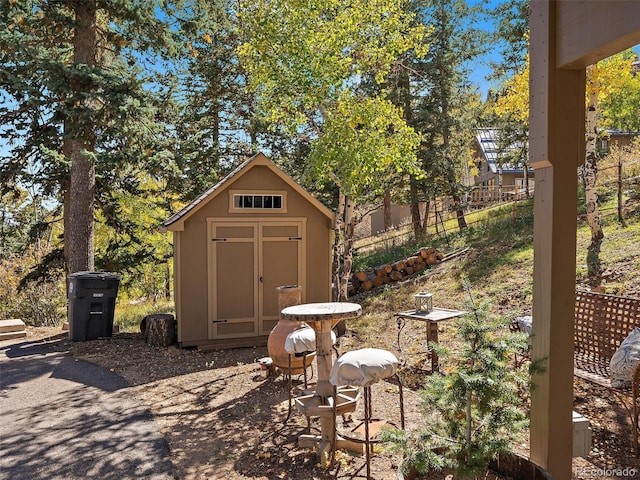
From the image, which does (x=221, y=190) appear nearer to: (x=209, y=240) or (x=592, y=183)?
(x=209, y=240)

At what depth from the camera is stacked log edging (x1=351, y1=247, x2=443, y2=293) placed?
11547 millimetres

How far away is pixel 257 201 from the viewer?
7891mm

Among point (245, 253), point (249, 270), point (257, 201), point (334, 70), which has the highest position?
point (334, 70)

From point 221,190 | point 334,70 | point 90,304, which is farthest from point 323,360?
point 90,304

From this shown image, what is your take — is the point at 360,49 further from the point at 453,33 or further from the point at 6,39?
the point at 453,33

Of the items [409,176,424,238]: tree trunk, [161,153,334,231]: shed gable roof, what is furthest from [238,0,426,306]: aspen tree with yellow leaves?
[409,176,424,238]: tree trunk

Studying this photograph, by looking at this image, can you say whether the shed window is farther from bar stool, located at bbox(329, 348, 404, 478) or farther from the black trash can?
bar stool, located at bbox(329, 348, 404, 478)

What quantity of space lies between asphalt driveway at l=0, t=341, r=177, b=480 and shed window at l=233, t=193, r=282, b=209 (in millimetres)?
3321

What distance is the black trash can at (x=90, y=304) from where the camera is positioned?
7.88m

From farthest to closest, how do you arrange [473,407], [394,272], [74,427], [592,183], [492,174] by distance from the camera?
[492,174] < [394,272] < [592,183] < [74,427] < [473,407]

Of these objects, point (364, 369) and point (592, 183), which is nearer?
point (364, 369)

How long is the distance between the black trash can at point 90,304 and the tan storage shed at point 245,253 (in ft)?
4.92

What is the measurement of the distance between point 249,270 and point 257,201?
1.21 m

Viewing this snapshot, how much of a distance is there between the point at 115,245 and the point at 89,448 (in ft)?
27.7
